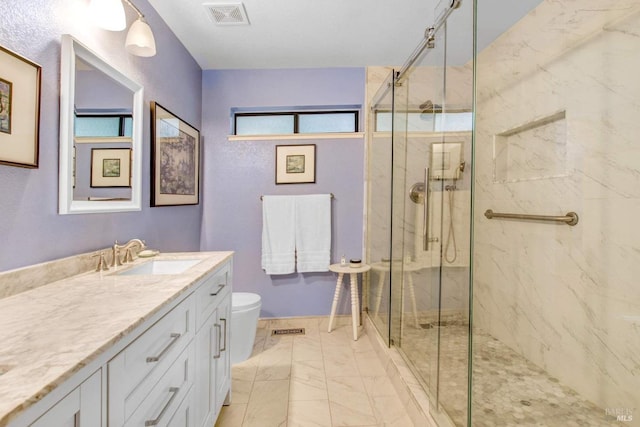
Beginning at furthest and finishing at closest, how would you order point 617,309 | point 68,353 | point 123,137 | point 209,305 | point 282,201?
point 282,201
point 123,137
point 617,309
point 209,305
point 68,353

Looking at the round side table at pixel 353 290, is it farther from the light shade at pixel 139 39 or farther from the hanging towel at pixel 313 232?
the light shade at pixel 139 39

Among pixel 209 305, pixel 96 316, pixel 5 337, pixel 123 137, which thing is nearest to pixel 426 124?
Answer: pixel 209 305

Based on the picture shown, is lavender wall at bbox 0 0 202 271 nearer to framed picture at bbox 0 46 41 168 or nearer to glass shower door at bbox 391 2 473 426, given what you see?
framed picture at bbox 0 46 41 168

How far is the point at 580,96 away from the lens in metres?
1.59

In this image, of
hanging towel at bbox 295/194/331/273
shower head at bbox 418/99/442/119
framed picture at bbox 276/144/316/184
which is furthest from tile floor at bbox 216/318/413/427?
shower head at bbox 418/99/442/119

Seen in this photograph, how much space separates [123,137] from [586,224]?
2.48 meters

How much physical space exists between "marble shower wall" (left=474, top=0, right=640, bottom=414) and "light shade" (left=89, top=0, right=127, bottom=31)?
2155 millimetres

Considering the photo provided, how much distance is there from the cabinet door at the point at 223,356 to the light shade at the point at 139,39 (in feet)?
4.35

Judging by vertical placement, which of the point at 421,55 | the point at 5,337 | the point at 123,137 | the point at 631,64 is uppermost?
the point at 421,55

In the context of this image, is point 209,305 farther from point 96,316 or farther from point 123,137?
point 123,137

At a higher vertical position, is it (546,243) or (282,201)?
(282,201)

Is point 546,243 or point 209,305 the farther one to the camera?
point 546,243

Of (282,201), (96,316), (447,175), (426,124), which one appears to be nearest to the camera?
(96,316)

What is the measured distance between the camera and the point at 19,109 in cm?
96
